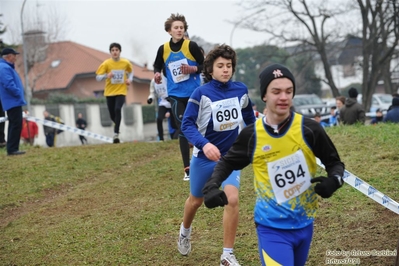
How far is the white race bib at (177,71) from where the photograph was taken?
9484mm

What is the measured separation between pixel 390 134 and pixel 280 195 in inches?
314

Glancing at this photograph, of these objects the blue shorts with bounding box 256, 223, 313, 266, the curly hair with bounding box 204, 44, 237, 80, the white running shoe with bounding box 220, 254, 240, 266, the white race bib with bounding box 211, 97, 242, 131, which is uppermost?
the curly hair with bounding box 204, 44, 237, 80

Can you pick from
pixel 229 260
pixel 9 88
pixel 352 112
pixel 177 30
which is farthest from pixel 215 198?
pixel 352 112

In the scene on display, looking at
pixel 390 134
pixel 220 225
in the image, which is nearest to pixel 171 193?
pixel 220 225

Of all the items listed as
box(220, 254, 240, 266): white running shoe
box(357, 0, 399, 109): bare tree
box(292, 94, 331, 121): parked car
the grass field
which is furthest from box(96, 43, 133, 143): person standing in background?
box(357, 0, 399, 109): bare tree

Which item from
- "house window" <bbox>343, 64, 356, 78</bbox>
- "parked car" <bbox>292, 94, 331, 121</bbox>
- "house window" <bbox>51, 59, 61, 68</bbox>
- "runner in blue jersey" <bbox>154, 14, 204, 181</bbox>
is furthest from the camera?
"house window" <bbox>343, 64, 356, 78</bbox>

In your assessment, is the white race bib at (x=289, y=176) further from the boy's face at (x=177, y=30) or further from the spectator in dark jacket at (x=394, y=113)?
the spectator in dark jacket at (x=394, y=113)

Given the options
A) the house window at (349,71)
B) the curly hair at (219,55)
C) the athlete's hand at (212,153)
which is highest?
the curly hair at (219,55)

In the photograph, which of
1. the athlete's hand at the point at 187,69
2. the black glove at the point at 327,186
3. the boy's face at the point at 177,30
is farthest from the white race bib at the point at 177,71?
the black glove at the point at 327,186

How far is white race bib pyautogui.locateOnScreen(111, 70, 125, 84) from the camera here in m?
13.6

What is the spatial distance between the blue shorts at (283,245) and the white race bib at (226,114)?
1.83 m

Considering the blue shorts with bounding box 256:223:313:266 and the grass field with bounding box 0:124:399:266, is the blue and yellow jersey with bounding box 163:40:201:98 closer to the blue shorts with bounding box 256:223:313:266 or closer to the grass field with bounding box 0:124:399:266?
the grass field with bounding box 0:124:399:266

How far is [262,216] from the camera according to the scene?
4.21m

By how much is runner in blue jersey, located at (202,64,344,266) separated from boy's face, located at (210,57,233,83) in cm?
164
